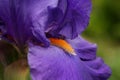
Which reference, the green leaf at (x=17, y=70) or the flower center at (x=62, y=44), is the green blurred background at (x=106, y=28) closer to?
the flower center at (x=62, y=44)

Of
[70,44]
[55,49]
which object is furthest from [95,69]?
[55,49]

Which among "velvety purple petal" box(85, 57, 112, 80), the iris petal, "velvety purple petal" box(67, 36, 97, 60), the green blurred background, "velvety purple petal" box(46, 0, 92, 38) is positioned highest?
"velvety purple petal" box(46, 0, 92, 38)

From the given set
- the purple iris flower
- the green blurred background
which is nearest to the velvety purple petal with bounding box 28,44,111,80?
the purple iris flower

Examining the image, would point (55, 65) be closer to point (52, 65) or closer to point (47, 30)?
point (52, 65)

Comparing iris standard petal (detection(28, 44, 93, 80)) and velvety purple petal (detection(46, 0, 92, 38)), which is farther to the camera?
velvety purple petal (detection(46, 0, 92, 38))

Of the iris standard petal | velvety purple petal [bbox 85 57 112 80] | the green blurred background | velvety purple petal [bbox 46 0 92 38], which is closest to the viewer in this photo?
the iris standard petal

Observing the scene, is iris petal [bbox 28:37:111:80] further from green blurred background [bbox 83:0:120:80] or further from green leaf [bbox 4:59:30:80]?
green blurred background [bbox 83:0:120:80]

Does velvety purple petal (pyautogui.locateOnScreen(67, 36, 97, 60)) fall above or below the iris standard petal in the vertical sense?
below

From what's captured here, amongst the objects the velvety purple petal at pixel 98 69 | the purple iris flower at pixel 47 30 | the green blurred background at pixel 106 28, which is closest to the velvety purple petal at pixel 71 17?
the purple iris flower at pixel 47 30

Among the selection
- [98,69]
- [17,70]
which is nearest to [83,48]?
[98,69]
